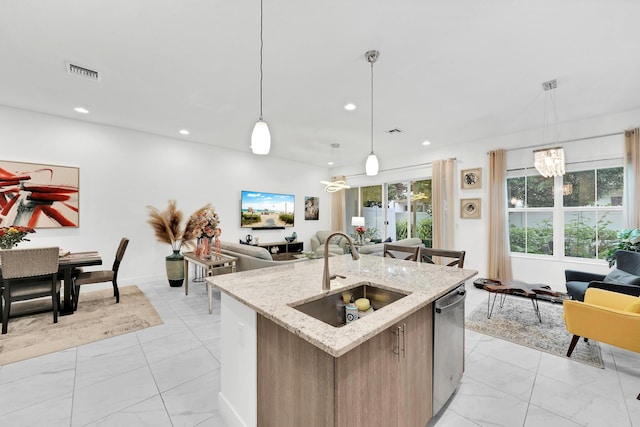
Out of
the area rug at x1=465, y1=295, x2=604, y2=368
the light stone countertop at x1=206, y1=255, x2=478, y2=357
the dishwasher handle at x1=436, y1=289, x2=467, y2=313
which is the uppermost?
the light stone countertop at x1=206, y1=255, x2=478, y2=357

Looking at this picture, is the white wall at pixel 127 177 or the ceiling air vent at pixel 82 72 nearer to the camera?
the ceiling air vent at pixel 82 72

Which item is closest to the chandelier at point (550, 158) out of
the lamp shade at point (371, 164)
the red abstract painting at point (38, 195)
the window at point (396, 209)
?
the lamp shade at point (371, 164)

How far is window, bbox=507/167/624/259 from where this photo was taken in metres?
4.10

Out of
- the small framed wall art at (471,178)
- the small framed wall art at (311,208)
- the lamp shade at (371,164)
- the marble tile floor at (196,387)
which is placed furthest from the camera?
the small framed wall art at (311,208)

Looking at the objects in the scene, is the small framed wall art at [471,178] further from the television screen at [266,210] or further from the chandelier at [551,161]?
the television screen at [266,210]

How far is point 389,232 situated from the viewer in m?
6.96

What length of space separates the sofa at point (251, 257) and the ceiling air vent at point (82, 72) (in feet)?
8.74

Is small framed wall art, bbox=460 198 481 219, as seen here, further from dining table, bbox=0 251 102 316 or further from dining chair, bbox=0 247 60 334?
dining chair, bbox=0 247 60 334

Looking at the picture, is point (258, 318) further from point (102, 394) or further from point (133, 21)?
point (133, 21)

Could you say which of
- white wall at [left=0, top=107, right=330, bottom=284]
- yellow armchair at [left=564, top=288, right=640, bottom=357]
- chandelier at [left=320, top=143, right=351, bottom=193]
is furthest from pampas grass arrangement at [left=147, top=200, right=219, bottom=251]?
yellow armchair at [left=564, top=288, right=640, bottom=357]

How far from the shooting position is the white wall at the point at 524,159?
402cm

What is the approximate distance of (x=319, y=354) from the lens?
1041 millimetres

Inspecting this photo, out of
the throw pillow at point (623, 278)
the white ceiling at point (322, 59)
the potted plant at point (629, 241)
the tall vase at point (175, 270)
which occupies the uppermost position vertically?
the white ceiling at point (322, 59)

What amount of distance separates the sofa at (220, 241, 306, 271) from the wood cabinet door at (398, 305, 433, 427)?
201cm
